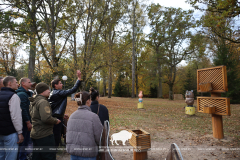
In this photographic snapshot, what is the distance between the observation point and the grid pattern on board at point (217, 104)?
16.9 feet

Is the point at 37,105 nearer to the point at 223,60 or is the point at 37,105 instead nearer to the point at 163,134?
the point at 163,134

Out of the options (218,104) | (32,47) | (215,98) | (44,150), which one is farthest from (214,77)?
(32,47)

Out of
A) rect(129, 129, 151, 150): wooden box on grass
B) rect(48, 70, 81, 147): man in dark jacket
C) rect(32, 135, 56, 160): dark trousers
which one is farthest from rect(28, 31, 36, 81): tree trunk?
rect(129, 129, 151, 150): wooden box on grass

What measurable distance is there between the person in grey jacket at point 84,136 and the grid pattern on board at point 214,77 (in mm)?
4955

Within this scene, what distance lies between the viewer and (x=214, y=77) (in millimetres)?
5461

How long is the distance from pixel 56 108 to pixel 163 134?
15.0 feet

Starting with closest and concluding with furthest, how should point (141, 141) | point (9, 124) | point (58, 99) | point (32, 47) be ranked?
point (9, 124), point (141, 141), point (58, 99), point (32, 47)

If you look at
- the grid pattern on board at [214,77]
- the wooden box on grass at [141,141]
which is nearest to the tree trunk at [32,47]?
the wooden box on grass at [141,141]

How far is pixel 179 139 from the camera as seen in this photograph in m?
5.76

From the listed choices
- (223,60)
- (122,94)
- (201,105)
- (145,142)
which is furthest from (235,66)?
(122,94)

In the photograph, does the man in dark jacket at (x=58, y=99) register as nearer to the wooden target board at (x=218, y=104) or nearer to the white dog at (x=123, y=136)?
the white dog at (x=123, y=136)

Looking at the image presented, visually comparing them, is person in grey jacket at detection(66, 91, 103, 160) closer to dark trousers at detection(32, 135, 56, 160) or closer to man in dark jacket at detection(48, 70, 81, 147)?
dark trousers at detection(32, 135, 56, 160)

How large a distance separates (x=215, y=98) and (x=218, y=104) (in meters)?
0.23

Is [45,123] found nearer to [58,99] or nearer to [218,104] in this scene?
[58,99]
